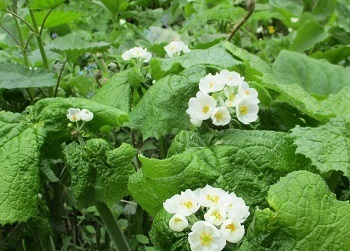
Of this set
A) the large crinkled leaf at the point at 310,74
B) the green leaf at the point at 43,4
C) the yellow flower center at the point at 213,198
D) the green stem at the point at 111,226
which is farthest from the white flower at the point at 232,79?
the large crinkled leaf at the point at 310,74

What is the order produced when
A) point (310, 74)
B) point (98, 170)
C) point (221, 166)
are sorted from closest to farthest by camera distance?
point (221, 166)
point (98, 170)
point (310, 74)

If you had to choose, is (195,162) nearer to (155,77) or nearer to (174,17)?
(155,77)

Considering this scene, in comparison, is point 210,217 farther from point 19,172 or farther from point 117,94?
point 117,94

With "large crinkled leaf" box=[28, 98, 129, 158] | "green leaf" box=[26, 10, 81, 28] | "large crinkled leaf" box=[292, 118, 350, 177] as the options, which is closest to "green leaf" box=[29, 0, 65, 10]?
"green leaf" box=[26, 10, 81, 28]

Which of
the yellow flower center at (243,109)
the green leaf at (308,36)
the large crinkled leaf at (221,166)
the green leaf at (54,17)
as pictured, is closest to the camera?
the large crinkled leaf at (221,166)

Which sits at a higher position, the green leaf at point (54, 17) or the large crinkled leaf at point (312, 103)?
the green leaf at point (54, 17)

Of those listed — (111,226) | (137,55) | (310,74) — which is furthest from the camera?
(310,74)

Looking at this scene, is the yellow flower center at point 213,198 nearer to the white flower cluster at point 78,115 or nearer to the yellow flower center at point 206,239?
the yellow flower center at point 206,239

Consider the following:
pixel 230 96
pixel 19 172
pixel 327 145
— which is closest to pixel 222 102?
pixel 230 96
